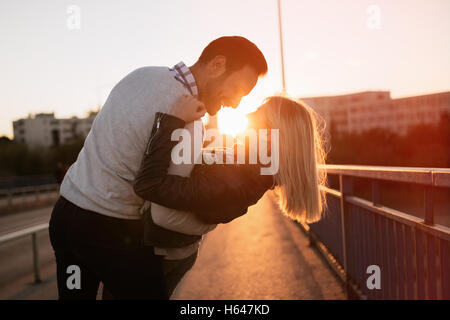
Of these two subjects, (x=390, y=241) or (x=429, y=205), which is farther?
(x=390, y=241)

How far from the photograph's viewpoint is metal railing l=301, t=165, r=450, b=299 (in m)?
2.17

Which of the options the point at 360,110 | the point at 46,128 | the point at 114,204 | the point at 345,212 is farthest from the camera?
the point at 360,110

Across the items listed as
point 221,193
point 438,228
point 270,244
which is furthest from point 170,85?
point 270,244

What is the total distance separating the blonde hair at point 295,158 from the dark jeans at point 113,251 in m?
0.61

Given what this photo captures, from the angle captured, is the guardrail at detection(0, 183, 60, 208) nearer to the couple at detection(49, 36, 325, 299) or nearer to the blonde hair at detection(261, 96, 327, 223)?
the couple at detection(49, 36, 325, 299)

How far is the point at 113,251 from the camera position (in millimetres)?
1660

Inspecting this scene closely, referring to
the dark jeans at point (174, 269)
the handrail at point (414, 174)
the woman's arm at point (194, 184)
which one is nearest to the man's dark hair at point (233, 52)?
the woman's arm at point (194, 184)

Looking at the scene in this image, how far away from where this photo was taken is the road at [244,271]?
15.3 ft

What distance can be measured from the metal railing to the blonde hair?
1.82 ft

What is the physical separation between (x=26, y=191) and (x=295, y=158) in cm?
2621

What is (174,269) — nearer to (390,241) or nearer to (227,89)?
(227,89)

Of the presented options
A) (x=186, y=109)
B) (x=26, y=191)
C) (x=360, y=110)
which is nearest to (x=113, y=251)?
(x=186, y=109)

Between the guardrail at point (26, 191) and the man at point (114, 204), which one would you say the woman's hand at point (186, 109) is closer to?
the man at point (114, 204)

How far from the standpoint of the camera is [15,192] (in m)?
24.0
